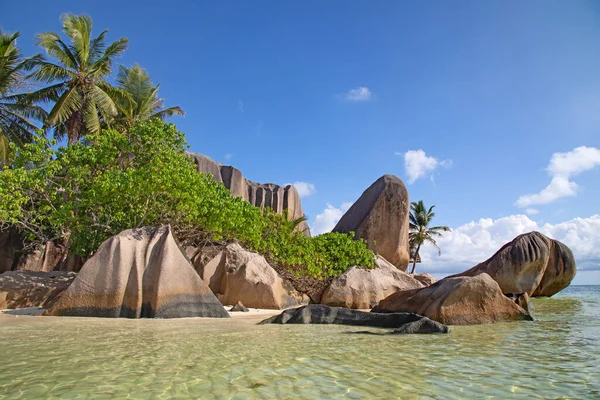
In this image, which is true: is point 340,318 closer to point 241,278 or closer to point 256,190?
point 241,278

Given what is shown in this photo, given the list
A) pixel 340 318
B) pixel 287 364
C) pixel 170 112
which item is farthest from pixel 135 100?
pixel 287 364

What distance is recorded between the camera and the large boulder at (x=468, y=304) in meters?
9.47

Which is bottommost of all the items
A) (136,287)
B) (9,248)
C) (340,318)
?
(340,318)

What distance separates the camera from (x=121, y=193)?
1279 centimetres

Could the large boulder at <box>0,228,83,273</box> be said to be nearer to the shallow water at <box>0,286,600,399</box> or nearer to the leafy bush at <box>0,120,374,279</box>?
the leafy bush at <box>0,120,374,279</box>

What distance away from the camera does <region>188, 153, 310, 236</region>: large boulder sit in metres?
25.8

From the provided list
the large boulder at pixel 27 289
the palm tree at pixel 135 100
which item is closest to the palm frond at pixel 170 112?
the palm tree at pixel 135 100

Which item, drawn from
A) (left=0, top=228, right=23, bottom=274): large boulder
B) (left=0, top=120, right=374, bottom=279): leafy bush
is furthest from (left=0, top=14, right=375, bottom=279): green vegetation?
Answer: (left=0, top=228, right=23, bottom=274): large boulder

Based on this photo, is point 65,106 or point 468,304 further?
point 65,106

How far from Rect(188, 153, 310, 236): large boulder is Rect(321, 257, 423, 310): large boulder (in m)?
8.86

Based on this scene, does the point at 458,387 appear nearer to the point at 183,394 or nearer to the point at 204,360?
the point at 183,394

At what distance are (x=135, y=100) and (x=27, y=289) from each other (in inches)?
559

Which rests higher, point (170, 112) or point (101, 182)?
point (170, 112)

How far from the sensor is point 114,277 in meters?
10.4
